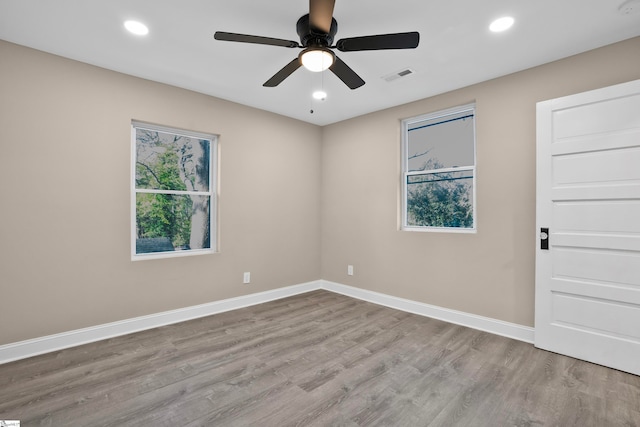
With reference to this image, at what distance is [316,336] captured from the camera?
3.14 m

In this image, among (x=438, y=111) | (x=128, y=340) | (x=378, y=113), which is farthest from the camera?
(x=378, y=113)

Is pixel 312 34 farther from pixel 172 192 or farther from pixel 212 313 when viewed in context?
pixel 212 313

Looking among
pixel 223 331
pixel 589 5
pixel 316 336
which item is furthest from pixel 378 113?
pixel 223 331

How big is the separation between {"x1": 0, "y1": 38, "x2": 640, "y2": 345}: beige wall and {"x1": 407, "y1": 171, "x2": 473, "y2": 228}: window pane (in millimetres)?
224

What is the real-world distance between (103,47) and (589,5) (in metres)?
3.80

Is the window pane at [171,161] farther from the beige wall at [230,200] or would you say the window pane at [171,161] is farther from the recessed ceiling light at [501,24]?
the recessed ceiling light at [501,24]

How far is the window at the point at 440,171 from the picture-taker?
3.63 metres

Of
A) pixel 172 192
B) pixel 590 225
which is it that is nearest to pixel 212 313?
pixel 172 192

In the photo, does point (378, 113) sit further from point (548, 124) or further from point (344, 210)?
point (548, 124)

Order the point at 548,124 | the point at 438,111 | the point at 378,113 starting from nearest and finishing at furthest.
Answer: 1. the point at 548,124
2. the point at 438,111
3. the point at 378,113

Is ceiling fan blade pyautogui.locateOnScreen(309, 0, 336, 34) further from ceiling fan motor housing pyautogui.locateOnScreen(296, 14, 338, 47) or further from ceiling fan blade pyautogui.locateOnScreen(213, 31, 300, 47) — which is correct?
ceiling fan blade pyautogui.locateOnScreen(213, 31, 300, 47)

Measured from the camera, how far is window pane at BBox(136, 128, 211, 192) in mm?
3439

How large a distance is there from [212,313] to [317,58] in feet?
10.2

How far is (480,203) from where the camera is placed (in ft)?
11.1
